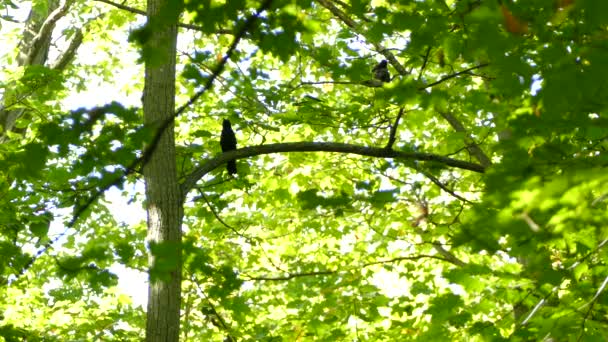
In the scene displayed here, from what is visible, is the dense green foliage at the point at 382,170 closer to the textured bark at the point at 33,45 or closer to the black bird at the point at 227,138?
the black bird at the point at 227,138

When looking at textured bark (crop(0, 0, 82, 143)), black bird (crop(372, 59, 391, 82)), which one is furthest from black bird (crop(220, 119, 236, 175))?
textured bark (crop(0, 0, 82, 143))

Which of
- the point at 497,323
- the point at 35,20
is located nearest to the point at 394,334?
the point at 497,323

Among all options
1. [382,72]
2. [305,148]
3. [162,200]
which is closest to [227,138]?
[305,148]

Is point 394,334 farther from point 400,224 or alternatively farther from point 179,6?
point 179,6

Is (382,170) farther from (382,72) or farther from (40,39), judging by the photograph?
(40,39)

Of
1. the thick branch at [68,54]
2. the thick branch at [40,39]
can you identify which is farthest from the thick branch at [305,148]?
the thick branch at [68,54]

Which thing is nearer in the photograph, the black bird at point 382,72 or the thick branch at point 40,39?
the black bird at point 382,72

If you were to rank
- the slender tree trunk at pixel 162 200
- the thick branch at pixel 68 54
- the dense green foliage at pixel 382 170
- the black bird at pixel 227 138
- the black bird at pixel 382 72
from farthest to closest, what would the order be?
1. the thick branch at pixel 68 54
2. the black bird at pixel 382 72
3. the black bird at pixel 227 138
4. the slender tree trunk at pixel 162 200
5. the dense green foliage at pixel 382 170

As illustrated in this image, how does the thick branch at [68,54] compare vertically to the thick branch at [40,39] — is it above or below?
above

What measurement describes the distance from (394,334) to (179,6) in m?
4.72

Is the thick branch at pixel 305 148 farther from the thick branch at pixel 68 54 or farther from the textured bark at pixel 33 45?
the thick branch at pixel 68 54

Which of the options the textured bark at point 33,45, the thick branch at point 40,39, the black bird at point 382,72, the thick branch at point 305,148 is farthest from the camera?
the textured bark at point 33,45

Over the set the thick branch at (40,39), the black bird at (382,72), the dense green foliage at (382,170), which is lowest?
the dense green foliage at (382,170)

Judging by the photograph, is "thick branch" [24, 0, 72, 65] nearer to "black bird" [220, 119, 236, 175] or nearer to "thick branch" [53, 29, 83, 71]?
"thick branch" [53, 29, 83, 71]
